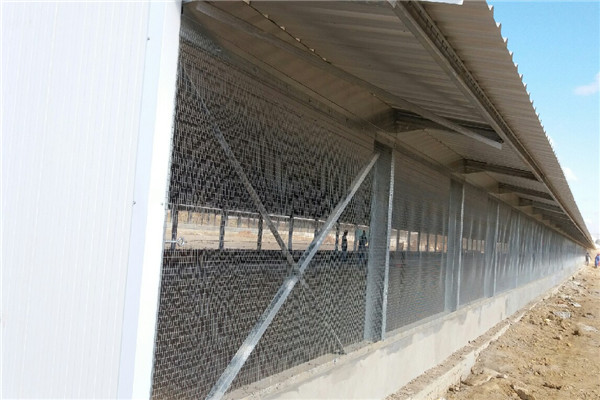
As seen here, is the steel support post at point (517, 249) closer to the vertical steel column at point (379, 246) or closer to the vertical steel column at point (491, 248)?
the vertical steel column at point (491, 248)

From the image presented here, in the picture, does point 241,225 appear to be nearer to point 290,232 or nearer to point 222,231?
point 222,231

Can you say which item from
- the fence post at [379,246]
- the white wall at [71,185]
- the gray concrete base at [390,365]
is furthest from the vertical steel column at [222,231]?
the fence post at [379,246]

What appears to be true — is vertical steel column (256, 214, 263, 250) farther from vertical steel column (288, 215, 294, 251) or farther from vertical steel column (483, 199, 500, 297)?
vertical steel column (483, 199, 500, 297)

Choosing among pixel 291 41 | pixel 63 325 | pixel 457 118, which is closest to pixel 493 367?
pixel 457 118

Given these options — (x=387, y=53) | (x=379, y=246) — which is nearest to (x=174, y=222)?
(x=387, y=53)

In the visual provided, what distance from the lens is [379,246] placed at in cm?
588

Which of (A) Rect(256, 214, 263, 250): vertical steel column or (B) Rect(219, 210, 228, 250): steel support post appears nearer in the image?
(B) Rect(219, 210, 228, 250): steel support post

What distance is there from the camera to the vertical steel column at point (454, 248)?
8650mm

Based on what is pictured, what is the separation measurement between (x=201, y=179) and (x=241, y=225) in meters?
0.54

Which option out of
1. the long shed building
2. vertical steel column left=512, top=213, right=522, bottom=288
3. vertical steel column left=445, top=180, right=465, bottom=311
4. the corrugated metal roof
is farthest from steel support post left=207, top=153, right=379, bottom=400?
vertical steel column left=512, top=213, right=522, bottom=288

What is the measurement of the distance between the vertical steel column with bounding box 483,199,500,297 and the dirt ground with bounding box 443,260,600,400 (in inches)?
43.0

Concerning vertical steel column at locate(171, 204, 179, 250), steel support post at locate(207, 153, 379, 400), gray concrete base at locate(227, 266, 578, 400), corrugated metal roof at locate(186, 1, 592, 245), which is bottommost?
gray concrete base at locate(227, 266, 578, 400)

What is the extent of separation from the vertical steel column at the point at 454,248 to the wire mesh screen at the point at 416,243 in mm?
246

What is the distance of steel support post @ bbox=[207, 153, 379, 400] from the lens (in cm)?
344
